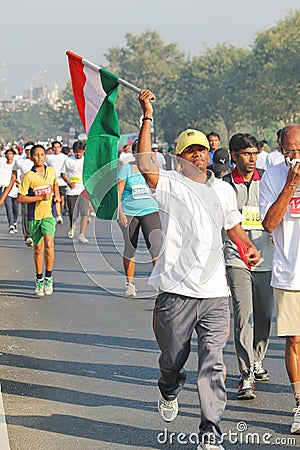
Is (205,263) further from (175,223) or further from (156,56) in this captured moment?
(156,56)

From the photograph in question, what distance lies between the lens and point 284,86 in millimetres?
56656

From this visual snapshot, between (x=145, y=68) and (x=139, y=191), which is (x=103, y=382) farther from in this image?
(x=145, y=68)

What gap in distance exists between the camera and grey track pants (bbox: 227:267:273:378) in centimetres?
612

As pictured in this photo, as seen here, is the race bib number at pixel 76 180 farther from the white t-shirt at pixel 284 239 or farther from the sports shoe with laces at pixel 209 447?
the sports shoe with laces at pixel 209 447

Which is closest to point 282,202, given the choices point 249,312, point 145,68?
point 249,312

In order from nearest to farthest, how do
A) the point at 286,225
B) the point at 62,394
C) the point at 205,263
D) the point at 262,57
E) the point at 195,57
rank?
1. the point at 205,263
2. the point at 286,225
3. the point at 62,394
4. the point at 262,57
5. the point at 195,57

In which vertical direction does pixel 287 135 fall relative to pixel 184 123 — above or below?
above

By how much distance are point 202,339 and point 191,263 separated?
17.1 inches

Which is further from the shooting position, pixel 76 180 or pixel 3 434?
pixel 76 180

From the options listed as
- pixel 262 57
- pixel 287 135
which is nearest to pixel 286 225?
pixel 287 135

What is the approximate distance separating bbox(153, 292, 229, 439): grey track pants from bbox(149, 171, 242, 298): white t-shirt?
0.07 m

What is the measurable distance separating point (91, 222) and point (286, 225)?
1.55 metres

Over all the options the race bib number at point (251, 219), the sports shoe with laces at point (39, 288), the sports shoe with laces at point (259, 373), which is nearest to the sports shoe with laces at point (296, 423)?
the sports shoe with laces at point (259, 373)

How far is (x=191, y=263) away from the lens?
192 inches
